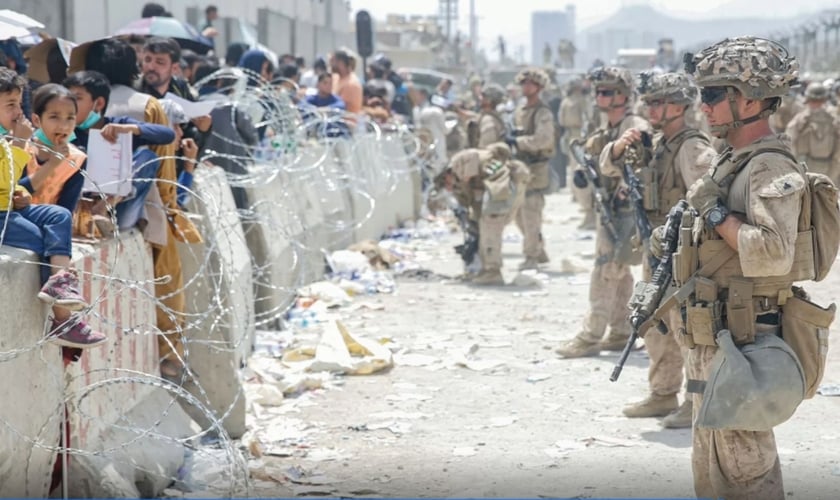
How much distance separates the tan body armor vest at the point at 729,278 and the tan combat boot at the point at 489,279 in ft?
24.0

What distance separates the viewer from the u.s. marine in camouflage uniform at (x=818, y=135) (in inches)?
606

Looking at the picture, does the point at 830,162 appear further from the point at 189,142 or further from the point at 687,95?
the point at 189,142

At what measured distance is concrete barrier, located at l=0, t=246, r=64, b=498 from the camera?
4.27 metres

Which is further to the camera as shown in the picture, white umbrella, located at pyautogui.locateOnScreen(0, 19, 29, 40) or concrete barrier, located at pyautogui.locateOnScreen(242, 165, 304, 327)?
concrete barrier, located at pyautogui.locateOnScreen(242, 165, 304, 327)

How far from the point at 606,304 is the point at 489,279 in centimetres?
346

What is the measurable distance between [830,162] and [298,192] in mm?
7559

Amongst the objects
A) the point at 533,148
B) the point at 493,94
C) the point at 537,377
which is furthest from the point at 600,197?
the point at 493,94

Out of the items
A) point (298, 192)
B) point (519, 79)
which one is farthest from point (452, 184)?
point (298, 192)

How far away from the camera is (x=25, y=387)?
441 cm

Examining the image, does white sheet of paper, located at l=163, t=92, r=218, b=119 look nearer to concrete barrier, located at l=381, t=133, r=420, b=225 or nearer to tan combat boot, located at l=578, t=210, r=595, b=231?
concrete barrier, located at l=381, t=133, r=420, b=225

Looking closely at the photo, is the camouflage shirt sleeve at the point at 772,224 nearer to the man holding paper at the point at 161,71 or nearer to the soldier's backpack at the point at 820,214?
the soldier's backpack at the point at 820,214

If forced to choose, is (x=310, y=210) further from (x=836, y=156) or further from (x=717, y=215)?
(x=836, y=156)

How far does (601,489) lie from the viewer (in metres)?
5.61

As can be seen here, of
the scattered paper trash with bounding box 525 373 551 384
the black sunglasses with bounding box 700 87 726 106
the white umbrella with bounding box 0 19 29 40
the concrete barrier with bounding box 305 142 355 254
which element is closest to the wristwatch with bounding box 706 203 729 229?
A: the black sunglasses with bounding box 700 87 726 106
